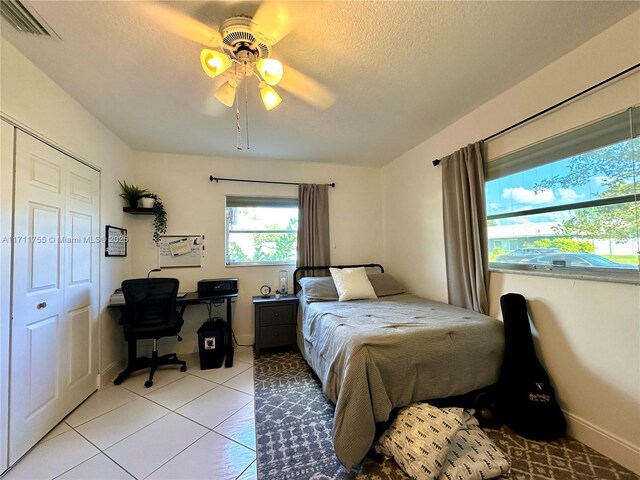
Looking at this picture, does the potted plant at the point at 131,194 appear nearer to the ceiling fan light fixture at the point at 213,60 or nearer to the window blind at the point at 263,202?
the window blind at the point at 263,202

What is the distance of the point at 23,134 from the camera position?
1.66 metres

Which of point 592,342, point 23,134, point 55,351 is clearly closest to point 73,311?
point 55,351

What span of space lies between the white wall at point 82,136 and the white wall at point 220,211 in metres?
0.24

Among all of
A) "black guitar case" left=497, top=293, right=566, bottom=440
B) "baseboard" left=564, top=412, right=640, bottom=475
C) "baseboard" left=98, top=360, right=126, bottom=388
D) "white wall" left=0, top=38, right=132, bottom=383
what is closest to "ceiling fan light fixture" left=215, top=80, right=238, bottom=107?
"white wall" left=0, top=38, right=132, bottom=383

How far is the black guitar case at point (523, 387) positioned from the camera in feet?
5.49

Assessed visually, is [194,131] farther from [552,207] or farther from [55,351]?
[552,207]

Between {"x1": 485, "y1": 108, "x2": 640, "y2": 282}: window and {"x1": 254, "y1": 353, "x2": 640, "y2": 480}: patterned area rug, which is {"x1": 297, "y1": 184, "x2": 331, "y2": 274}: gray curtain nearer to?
{"x1": 254, "y1": 353, "x2": 640, "y2": 480}: patterned area rug

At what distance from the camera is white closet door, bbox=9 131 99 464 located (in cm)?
162

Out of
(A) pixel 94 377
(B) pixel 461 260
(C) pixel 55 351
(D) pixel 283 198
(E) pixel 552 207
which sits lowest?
(A) pixel 94 377

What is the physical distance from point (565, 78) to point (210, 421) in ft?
11.5

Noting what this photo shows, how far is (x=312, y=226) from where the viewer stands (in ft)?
12.1

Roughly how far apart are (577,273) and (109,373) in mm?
4088

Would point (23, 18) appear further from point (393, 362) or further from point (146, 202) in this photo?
point (393, 362)

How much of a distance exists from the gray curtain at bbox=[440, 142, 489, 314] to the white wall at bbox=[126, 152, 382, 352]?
152 centimetres
